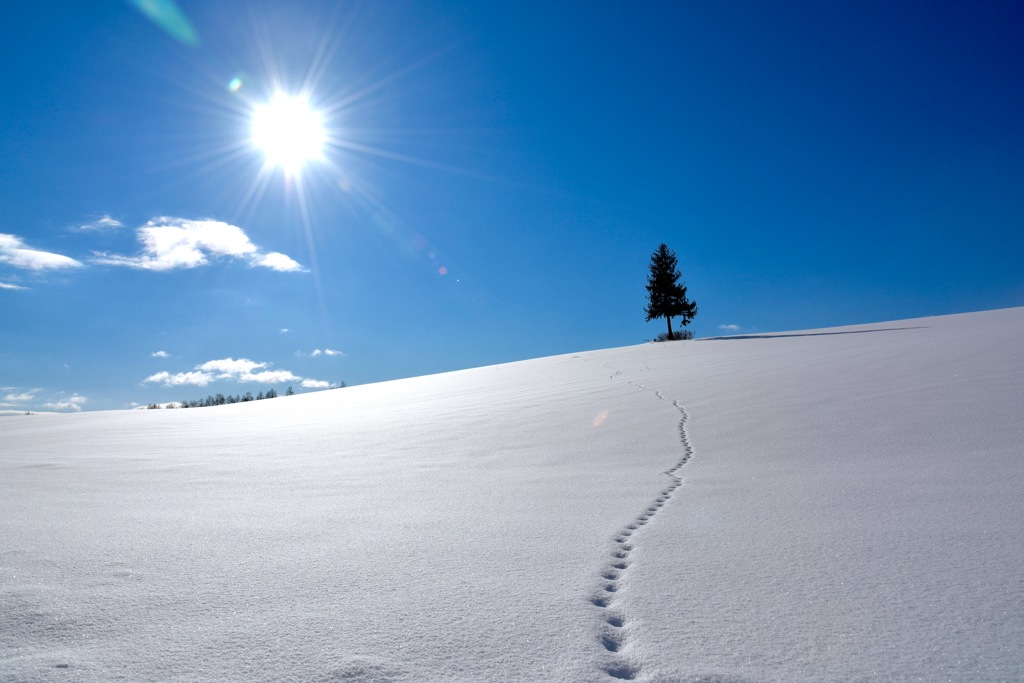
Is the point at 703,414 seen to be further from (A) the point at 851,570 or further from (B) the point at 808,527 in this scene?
(A) the point at 851,570

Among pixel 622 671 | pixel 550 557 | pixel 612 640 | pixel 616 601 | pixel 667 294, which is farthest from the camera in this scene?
pixel 667 294

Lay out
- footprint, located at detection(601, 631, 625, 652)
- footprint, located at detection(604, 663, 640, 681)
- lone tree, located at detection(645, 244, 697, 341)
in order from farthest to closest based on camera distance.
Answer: lone tree, located at detection(645, 244, 697, 341) → footprint, located at detection(601, 631, 625, 652) → footprint, located at detection(604, 663, 640, 681)

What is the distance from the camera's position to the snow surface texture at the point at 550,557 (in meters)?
1.17

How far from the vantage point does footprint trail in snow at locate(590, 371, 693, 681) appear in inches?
44.9

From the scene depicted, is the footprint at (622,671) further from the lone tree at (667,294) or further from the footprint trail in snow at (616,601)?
the lone tree at (667,294)

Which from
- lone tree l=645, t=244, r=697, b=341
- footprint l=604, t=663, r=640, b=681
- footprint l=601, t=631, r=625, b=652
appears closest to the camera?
footprint l=604, t=663, r=640, b=681

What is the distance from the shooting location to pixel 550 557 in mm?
1725

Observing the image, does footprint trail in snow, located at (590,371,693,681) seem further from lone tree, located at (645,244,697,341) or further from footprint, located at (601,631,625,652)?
lone tree, located at (645,244,697,341)

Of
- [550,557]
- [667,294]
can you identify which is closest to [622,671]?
[550,557]

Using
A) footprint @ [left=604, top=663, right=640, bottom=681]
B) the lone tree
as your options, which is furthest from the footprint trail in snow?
the lone tree

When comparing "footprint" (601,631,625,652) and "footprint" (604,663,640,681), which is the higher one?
"footprint" (601,631,625,652)

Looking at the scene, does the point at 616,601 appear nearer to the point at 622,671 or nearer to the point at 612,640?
the point at 612,640

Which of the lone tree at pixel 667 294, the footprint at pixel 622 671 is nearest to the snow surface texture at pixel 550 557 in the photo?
the footprint at pixel 622 671

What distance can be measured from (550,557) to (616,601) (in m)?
0.34
